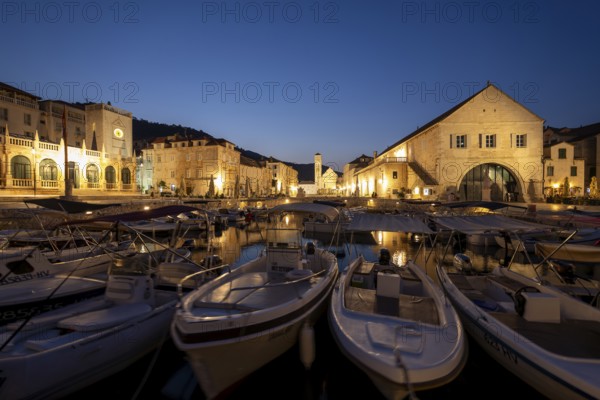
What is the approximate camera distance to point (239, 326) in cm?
507

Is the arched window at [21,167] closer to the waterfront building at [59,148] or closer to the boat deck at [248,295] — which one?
the waterfront building at [59,148]

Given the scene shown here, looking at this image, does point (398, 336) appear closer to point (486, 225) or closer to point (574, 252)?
point (486, 225)

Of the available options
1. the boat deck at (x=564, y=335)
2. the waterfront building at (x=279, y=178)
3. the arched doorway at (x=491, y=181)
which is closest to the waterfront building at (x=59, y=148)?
the boat deck at (x=564, y=335)

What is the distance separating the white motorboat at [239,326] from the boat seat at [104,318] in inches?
50.2

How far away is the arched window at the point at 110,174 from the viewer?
41.3m

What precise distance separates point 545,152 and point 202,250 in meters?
50.2

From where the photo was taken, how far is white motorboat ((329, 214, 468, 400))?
4277mm

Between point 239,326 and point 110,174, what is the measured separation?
45.0 meters

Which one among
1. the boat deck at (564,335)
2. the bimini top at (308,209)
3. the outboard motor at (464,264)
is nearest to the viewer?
the boat deck at (564,335)

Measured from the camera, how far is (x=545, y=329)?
5.98m

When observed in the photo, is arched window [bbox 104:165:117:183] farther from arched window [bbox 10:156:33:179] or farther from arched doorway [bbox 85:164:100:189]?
arched window [bbox 10:156:33:179]

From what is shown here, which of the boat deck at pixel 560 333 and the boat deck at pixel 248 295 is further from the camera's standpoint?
the boat deck at pixel 248 295

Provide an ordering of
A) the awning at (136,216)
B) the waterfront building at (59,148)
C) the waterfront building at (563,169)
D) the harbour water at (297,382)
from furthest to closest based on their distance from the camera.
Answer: the waterfront building at (563,169)
the waterfront building at (59,148)
the awning at (136,216)
the harbour water at (297,382)

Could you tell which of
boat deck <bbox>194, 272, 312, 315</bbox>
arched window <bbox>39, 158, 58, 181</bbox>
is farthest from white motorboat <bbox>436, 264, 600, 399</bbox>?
arched window <bbox>39, 158, 58, 181</bbox>
